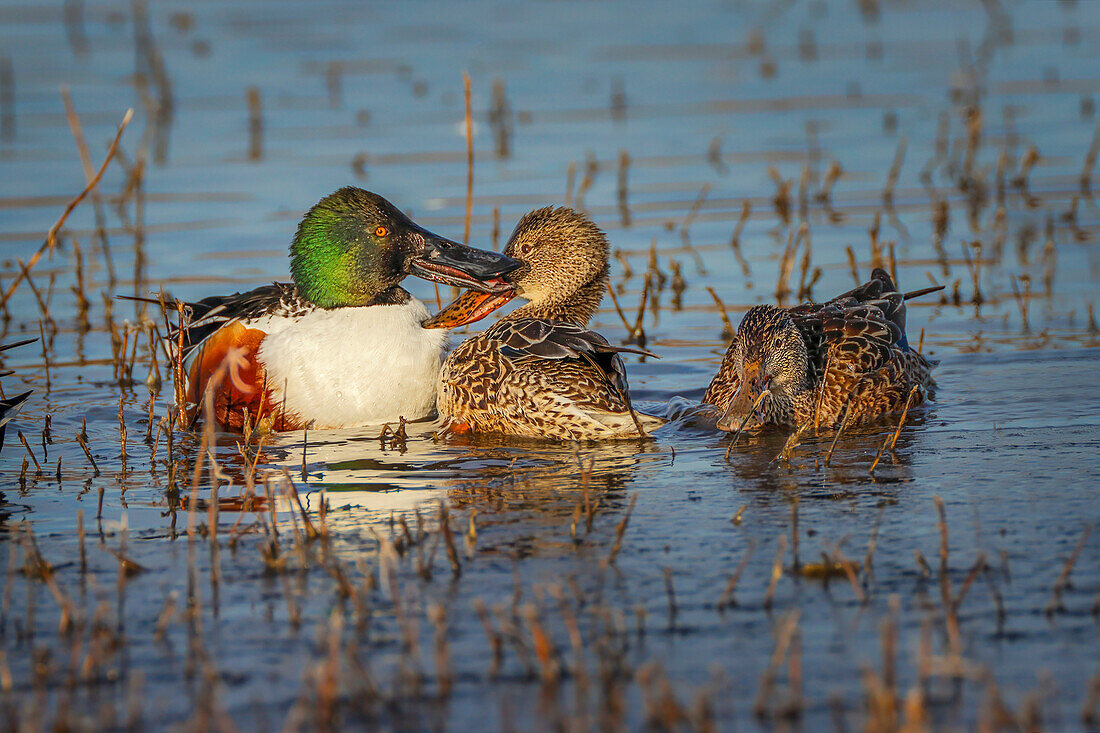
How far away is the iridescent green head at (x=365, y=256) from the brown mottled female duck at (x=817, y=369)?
1.19m

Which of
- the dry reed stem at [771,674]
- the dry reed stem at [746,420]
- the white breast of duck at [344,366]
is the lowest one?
the dry reed stem at [771,674]

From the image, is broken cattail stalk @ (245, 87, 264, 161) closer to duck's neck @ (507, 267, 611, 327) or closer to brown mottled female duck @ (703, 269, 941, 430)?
duck's neck @ (507, 267, 611, 327)

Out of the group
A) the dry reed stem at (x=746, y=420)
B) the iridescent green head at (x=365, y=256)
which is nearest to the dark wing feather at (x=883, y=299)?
the dry reed stem at (x=746, y=420)

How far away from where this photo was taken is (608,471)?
5277 mm

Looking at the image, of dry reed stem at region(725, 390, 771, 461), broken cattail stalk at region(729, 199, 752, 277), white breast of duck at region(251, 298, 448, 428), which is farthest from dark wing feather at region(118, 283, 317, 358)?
broken cattail stalk at region(729, 199, 752, 277)

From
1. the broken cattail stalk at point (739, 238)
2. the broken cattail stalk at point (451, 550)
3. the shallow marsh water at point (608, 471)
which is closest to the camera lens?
the shallow marsh water at point (608, 471)

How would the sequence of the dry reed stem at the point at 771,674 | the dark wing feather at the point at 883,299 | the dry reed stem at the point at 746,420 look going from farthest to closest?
the dark wing feather at the point at 883,299, the dry reed stem at the point at 746,420, the dry reed stem at the point at 771,674

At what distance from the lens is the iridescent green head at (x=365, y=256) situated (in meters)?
6.39

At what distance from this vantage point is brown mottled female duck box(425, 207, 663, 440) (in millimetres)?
5816

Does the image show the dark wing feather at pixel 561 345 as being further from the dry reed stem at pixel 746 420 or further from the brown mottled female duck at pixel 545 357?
the dry reed stem at pixel 746 420

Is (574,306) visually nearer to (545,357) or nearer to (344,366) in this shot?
(545,357)

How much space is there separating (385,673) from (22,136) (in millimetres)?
10730

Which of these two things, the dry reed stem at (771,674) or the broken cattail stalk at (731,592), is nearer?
the dry reed stem at (771,674)

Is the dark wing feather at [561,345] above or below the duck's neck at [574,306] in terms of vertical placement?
below
